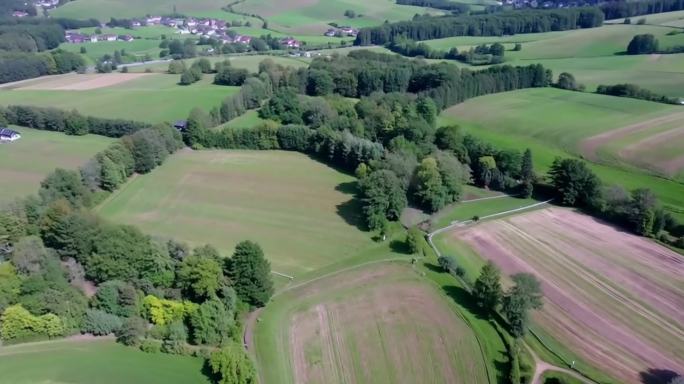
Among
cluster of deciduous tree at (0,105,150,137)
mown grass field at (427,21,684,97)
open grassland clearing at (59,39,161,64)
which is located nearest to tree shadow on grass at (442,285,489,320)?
cluster of deciduous tree at (0,105,150,137)

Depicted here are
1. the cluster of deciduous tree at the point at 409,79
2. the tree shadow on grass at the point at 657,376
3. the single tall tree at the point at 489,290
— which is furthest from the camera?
the cluster of deciduous tree at the point at 409,79

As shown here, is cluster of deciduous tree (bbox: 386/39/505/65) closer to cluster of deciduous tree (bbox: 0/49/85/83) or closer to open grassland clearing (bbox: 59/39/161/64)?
open grassland clearing (bbox: 59/39/161/64)

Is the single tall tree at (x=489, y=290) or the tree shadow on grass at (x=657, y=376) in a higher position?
the single tall tree at (x=489, y=290)

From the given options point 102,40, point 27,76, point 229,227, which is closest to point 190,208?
point 229,227

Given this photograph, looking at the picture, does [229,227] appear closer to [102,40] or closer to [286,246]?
[286,246]

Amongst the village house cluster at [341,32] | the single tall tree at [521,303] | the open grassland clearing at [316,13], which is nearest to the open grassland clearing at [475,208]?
the single tall tree at [521,303]

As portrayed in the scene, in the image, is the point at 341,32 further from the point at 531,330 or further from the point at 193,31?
the point at 531,330

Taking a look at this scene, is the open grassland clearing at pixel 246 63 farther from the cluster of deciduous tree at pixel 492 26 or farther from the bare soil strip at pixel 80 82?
the cluster of deciduous tree at pixel 492 26

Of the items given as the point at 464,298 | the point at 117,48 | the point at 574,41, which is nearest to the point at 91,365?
the point at 464,298
